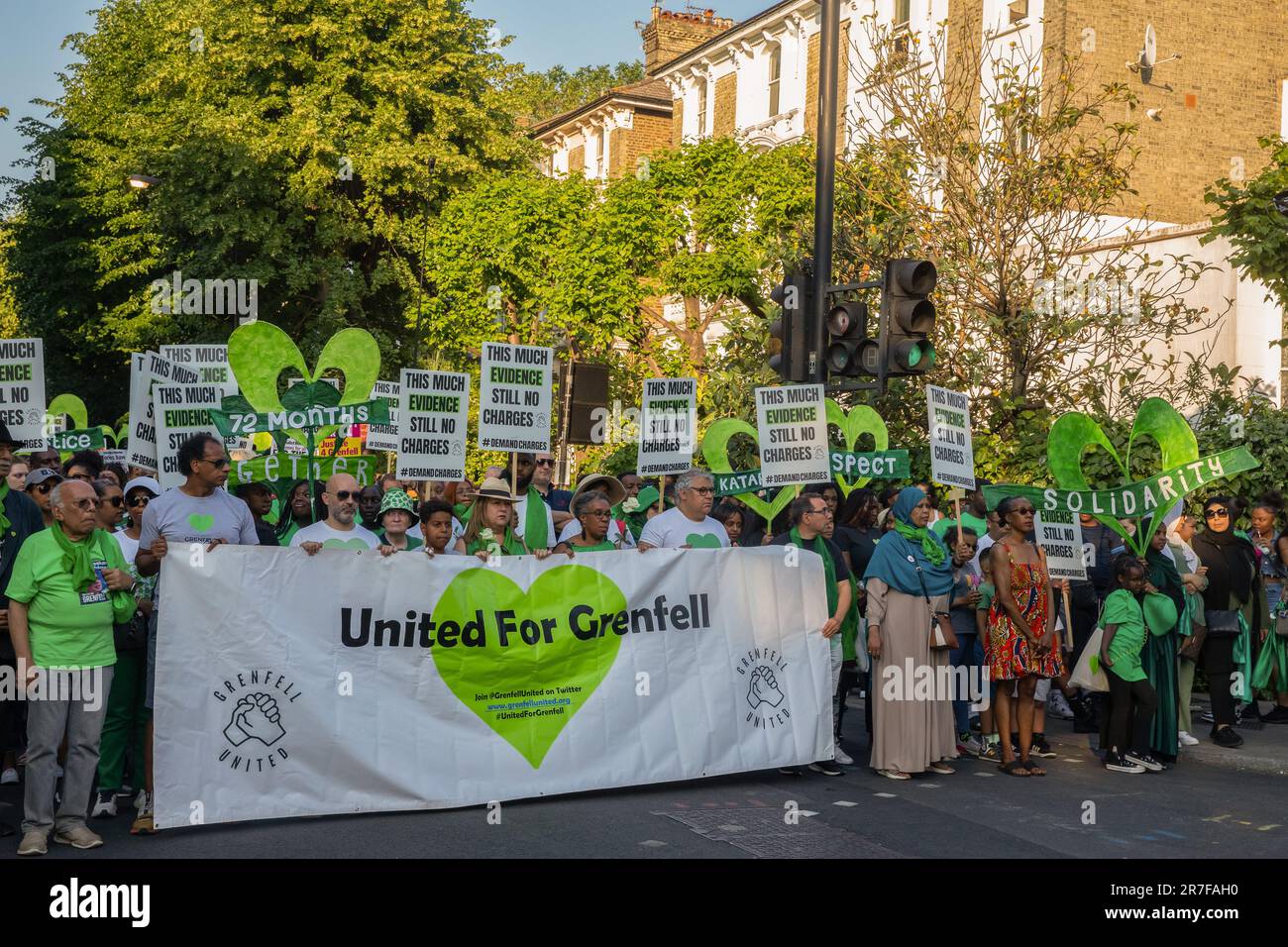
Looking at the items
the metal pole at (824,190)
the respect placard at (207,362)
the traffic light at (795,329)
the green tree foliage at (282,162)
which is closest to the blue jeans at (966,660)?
the metal pole at (824,190)

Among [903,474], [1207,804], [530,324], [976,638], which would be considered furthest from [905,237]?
[530,324]

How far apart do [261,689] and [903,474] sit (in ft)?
23.4

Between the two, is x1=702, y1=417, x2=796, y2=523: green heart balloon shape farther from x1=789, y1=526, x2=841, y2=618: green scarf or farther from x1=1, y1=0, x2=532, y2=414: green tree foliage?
x1=1, y1=0, x2=532, y2=414: green tree foliage

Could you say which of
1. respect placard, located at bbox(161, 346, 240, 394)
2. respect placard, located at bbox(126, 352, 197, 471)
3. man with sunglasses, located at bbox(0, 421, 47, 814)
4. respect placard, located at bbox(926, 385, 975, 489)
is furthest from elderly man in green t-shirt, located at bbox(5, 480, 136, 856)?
respect placard, located at bbox(926, 385, 975, 489)

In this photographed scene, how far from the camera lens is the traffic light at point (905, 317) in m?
12.0

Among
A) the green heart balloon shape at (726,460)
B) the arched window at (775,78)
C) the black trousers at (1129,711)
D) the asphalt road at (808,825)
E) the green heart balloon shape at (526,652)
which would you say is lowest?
the asphalt road at (808,825)

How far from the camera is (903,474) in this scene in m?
13.3

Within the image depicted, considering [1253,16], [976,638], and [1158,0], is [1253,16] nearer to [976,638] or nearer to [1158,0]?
[1158,0]

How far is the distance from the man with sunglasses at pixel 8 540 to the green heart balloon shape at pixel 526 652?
237 centimetres

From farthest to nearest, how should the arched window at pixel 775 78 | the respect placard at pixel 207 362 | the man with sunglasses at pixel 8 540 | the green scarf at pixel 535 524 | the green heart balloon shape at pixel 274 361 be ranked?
the arched window at pixel 775 78 < the respect placard at pixel 207 362 < the green heart balloon shape at pixel 274 361 < the green scarf at pixel 535 524 < the man with sunglasses at pixel 8 540

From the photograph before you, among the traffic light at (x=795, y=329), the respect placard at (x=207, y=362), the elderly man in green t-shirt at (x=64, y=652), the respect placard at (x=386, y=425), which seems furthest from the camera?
the respect placard at (x=386, y=425)

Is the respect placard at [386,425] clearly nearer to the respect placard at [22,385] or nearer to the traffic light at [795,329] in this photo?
→ the respect placard at [22,385]

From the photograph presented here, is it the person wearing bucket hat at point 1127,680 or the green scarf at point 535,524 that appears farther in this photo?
the green scarf at point 535,524

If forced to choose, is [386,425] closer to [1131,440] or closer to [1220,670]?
[1131,440]
